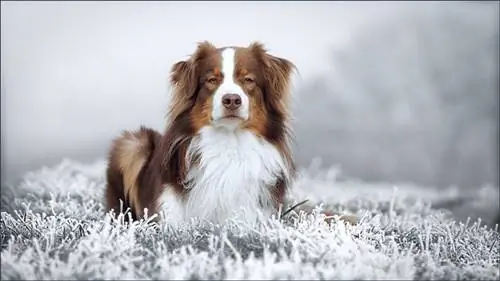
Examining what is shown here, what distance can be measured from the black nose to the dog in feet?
0.12

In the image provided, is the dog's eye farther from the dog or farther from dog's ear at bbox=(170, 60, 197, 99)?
dog's ear at bbox=(170, 60, 197, 99)

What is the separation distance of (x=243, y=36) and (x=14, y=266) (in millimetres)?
1509

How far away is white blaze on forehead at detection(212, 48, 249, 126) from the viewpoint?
2178 mm

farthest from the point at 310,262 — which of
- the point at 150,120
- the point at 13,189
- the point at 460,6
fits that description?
the point at 460,6

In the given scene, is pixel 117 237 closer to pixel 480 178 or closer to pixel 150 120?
pixel 150 120

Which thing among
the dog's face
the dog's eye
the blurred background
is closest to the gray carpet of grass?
the dog's face

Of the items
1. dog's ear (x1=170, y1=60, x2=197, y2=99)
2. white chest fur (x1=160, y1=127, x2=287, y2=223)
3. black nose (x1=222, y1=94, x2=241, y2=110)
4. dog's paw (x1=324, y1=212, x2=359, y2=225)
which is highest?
dog's ear (x1=170, y1=60, x2=197, y2=99)

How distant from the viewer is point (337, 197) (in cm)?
321

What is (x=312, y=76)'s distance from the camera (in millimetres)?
3086

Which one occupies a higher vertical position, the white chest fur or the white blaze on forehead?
the white blaze on forehead

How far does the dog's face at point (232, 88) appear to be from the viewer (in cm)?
220

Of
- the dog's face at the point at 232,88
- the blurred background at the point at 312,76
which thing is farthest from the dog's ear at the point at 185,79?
the blurred background at the point at 312,76

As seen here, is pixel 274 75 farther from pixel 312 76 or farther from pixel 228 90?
pixel 312 76

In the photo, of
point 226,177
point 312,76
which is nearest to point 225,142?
point 226,177
